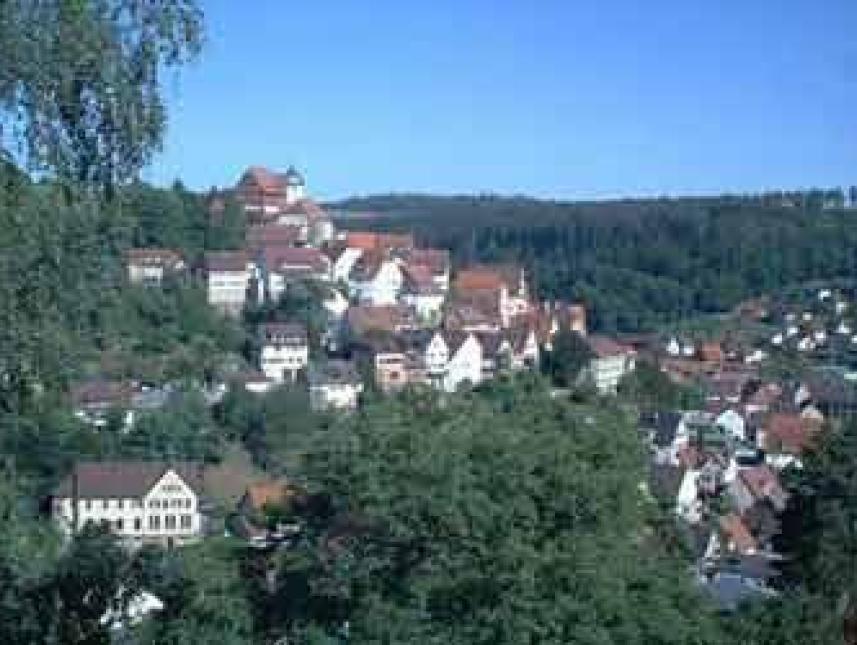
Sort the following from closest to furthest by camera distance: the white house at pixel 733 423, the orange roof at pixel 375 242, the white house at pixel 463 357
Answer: the white house at pixel 733 423
the white house at pixel 463 357
the orange roof at pixel 375 242

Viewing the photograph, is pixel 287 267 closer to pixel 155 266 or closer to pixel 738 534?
pixel 155 266

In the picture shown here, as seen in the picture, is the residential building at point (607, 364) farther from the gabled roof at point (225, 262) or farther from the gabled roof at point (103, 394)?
the gabled roof at point (103, 394)

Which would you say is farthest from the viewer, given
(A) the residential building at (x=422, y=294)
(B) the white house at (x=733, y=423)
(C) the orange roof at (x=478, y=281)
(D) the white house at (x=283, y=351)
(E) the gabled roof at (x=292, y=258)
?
(C) the orange roof at (x=478, y=281)

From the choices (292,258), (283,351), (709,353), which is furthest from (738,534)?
(709,353)

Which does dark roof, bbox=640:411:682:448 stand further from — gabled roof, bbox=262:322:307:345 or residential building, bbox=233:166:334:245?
residential building, bbox=233:166:334:245

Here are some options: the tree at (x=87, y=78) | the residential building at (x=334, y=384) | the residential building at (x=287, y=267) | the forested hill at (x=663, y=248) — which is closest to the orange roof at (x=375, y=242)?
the residential building at (x=287, y=267)

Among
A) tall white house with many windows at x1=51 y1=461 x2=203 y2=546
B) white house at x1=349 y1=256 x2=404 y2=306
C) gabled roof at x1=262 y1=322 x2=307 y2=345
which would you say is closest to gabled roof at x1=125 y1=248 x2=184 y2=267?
gabled roof at x1=262 y1=322 x2=307 y2=345

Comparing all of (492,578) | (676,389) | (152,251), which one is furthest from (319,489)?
(676,389)
